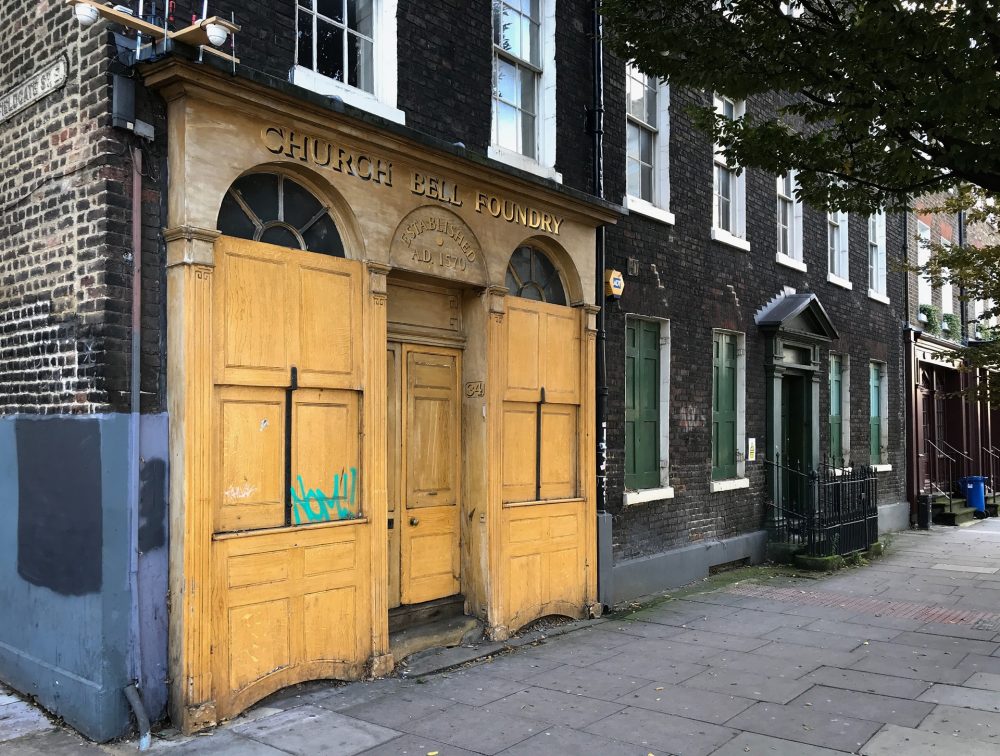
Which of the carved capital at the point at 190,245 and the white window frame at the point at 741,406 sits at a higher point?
the carved capital at the point at 190,245

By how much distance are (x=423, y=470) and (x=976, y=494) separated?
682 inches

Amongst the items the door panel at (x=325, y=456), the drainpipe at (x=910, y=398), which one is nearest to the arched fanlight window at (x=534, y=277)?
the door panel at (x=325, y=456)

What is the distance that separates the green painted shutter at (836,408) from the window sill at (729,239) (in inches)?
166

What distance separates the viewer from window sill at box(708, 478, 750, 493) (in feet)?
37.6

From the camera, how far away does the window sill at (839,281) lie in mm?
15380

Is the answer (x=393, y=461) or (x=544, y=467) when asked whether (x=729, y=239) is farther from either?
(x=393, y=461)

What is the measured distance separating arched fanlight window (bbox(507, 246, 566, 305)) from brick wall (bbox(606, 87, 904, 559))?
1.01 metres

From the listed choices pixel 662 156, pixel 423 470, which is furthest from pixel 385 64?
pixel 662 156

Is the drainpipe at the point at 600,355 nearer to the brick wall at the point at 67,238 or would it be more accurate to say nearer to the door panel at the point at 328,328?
the door panel at the point at 328,328

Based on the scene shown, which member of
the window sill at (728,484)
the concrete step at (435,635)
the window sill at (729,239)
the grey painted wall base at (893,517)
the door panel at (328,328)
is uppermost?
the window sill at (729,239)

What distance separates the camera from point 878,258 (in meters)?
17.7

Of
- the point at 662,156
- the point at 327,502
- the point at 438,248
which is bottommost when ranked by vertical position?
the point at 327,502

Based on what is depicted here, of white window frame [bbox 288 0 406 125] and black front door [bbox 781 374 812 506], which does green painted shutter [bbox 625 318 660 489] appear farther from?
white window frame [bbox 288 0 406 125]

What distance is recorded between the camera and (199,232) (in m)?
5.55
